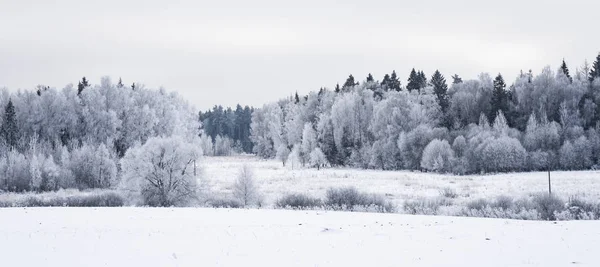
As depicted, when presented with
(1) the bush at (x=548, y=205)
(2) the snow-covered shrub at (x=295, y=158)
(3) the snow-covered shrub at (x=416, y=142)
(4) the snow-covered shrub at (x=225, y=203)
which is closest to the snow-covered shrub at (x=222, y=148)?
(2) the snow-covered shrub at (x=295, y=158)

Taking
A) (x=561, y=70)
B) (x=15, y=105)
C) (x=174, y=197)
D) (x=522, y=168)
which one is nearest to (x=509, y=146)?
(x=522, y=168)

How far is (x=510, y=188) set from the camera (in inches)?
1921

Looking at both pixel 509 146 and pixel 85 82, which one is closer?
pixel 509 146

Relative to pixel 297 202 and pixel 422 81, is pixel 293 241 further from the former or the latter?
pixel 422 81

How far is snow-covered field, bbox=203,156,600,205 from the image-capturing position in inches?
1790

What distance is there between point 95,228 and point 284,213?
30.6ft

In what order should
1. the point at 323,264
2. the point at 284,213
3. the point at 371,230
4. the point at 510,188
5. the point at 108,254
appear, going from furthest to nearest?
the point at 510,188
the point at 284,213
the point at 371,230
the point at 108,254
the point at 323,264

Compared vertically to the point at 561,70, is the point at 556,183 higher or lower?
lower

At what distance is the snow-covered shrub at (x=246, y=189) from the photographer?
4188cm

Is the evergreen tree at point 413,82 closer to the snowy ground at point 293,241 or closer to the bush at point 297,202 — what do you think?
the bush at point 297,202

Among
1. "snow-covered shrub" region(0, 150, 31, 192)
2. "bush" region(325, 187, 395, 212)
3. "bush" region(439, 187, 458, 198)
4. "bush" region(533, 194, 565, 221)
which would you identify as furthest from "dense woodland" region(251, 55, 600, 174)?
"snow-covered shrub" region(0, 150, 31, 192)

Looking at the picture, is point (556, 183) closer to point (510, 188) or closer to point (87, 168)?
point (510, 188)

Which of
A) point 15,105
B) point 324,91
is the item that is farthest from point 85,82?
point 324,91

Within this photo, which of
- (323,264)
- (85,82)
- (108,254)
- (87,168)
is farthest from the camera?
(85,82)
